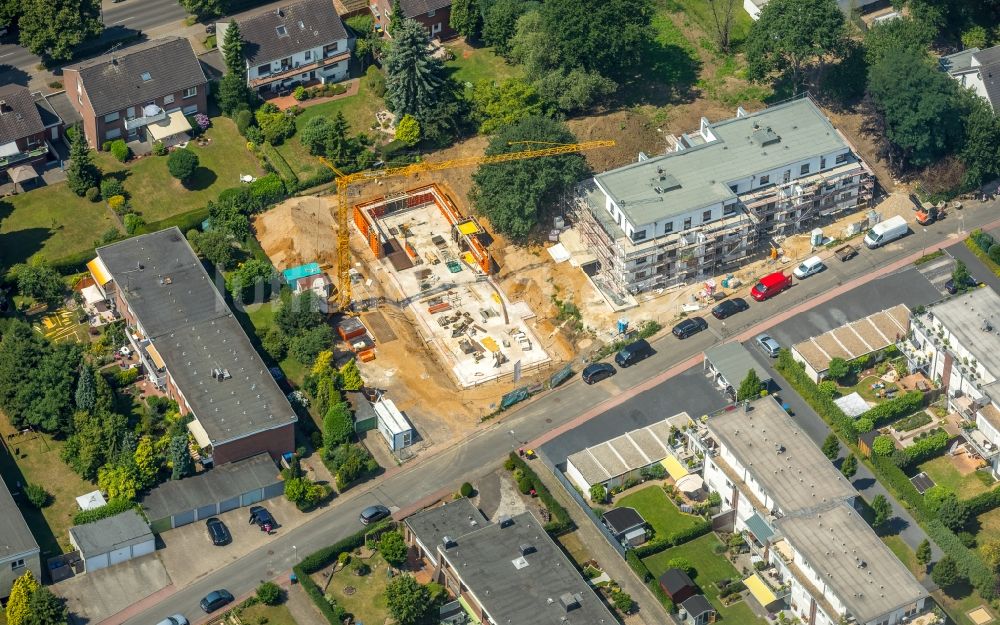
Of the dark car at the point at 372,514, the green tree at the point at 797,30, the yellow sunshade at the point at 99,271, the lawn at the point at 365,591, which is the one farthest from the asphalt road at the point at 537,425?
the yellow sunshade at the point at 99,271

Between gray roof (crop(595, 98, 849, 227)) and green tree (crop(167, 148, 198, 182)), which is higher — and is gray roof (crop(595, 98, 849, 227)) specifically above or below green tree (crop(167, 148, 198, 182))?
below

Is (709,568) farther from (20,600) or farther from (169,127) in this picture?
(169,127)

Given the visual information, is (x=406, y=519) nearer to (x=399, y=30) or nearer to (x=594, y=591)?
(x=594, y=591)

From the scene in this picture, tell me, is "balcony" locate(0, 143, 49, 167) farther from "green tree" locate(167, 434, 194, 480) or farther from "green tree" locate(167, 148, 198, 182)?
"green tree" locate(167, 434, 194, 480)

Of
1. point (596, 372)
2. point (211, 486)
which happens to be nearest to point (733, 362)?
point (596, 372)

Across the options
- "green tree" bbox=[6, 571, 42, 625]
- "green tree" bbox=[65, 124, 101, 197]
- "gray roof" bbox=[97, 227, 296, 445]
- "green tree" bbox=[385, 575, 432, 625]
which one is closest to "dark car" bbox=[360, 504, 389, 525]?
"green tree" bbox=[385, 575, 432, 625]

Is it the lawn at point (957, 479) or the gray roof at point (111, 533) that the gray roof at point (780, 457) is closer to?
the lawn at point (957, 479)
